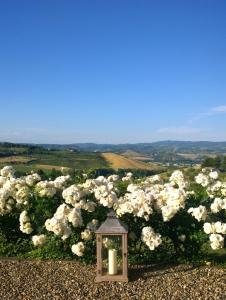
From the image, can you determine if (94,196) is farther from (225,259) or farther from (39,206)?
(225,259)

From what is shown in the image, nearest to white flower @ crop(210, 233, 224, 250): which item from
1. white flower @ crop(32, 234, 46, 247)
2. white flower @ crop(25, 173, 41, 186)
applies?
white flower @ crop(32, 234, 46, 247)

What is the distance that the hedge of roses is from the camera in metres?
7.97

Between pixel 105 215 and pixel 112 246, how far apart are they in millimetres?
935

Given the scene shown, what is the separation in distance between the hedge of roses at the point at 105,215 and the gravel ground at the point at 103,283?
407mm

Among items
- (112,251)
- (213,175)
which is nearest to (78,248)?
(112,251)

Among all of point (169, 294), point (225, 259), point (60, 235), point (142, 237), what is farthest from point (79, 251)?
point (225, 259)

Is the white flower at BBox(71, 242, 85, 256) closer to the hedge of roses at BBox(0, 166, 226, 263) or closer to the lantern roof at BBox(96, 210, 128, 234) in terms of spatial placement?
the hedge of roses at BBox(0, 166, 226, 263)

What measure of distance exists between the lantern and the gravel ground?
0.18m

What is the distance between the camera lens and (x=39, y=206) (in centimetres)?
885

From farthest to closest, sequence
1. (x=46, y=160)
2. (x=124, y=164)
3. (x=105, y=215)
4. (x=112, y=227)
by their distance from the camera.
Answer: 1. (x=46, y=160)
2. (x=124, y=164)
3. (x=105, y=215)
4. (x=112, y=227)

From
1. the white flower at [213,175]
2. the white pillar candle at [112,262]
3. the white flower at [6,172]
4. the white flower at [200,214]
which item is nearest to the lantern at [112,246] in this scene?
the white pillar candle at [112,262]

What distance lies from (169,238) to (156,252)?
15.6 inches

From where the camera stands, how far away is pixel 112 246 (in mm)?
7723

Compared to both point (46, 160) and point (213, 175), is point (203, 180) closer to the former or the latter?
point (213, 175)
